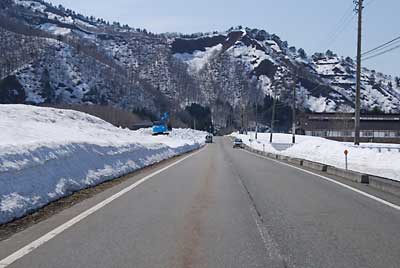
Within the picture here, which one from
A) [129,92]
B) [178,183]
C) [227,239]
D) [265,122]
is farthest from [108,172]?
[265,122]

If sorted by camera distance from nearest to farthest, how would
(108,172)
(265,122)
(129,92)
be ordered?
1. (108,172)
2. (129,92)
3. (265,122)

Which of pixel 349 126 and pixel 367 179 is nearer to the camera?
pixel 367 179

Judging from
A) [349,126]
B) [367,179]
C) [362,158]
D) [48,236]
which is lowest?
[48,236]

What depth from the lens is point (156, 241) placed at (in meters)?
7.80

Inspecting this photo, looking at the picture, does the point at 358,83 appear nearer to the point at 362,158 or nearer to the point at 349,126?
the point at 362,158

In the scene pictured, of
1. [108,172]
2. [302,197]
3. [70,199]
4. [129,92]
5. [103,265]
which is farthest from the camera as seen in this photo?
[129,92]

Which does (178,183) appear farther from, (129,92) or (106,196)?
(129,92)

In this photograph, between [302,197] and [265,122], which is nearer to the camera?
[302,197]

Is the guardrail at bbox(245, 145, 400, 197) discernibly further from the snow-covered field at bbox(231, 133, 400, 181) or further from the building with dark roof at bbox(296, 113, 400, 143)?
the building with dark roof at bbox(296, 113, 400, 143)

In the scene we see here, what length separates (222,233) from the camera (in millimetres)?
8469

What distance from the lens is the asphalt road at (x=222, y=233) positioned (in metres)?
6.71

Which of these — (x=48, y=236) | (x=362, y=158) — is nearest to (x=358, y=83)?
(x=362, y=158)

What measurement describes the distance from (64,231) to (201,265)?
3.12 metres

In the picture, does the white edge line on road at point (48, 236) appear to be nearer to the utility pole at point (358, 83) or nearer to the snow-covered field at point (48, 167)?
the snow-covered field at point (48, 167)
